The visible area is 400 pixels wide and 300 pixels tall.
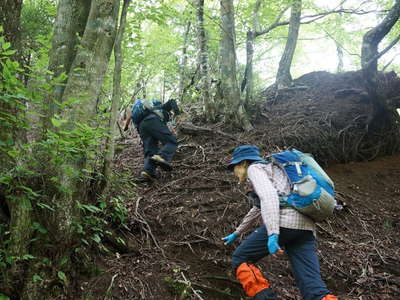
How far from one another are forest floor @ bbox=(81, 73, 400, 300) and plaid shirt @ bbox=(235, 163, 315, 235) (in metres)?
1.11

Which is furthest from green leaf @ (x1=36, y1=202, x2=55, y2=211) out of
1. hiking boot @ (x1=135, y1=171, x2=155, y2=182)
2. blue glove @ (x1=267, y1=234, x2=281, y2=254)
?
hiking boot @ (x1=135, y1=171, x2=155, y2=182)

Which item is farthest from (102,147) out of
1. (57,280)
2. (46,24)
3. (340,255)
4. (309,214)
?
(340,255)

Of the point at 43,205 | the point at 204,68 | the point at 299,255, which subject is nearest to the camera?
Result: the point at 43,205

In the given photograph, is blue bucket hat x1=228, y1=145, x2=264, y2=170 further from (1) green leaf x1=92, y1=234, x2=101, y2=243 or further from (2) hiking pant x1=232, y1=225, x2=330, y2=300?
(1) green leaf x1=92, y1=234, x2=101, y2=243

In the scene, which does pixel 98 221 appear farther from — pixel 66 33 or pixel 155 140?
pixel 155 140

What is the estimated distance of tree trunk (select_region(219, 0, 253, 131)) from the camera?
7.37 meters

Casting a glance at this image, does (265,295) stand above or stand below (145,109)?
below

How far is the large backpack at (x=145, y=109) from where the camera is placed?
5.70 metres

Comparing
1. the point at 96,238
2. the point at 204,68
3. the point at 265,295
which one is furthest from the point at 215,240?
the point at 204,68

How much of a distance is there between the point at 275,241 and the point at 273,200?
343 millimetres

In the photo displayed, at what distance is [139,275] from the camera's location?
322 centimetres

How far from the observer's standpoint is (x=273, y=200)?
2.67 metres

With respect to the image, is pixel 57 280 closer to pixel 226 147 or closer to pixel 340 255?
pixel 340 255

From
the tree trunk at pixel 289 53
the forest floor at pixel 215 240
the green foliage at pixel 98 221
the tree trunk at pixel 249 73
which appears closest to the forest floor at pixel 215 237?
the forest floor at pixel 215 240
